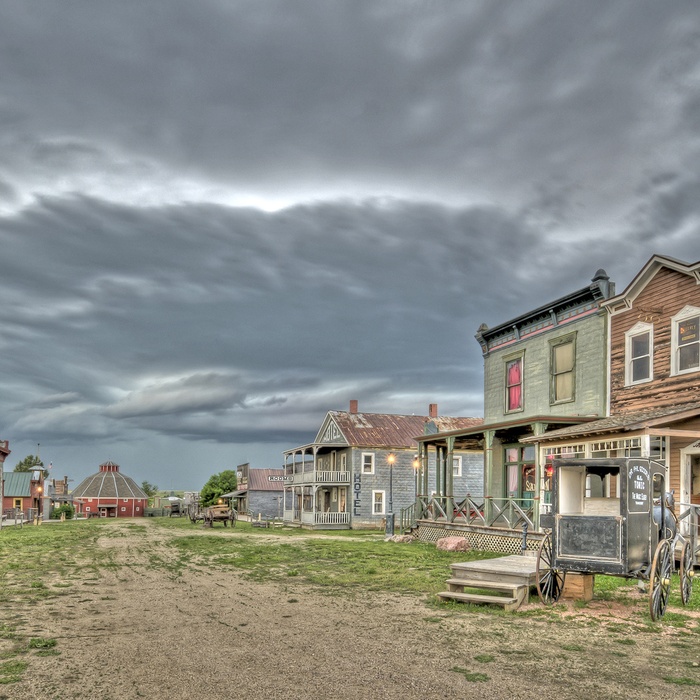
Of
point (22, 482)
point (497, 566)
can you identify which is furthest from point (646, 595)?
point (22, 482)

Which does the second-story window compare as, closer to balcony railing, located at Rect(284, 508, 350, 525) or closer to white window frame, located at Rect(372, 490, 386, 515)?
balcony railing, located at Rect(284, 508, 350, 525)

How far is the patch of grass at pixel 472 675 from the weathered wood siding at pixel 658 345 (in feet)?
47.6

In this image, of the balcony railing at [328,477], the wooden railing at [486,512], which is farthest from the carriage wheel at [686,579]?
the balcony railing at [328,477]

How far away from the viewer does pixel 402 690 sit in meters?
7.35

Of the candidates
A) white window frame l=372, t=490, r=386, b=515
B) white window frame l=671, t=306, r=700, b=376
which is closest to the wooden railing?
white window frame l=671, t=306, r=700, b=376

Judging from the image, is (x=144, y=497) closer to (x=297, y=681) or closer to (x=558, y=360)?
(x=558, y=360)

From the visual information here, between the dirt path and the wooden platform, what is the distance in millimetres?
641

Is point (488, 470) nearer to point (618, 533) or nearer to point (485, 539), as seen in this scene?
point (485, 539)

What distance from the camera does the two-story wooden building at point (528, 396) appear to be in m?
24.1

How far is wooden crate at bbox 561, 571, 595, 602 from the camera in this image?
1292 cm

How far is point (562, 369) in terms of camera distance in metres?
26.3

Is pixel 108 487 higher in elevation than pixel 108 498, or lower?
higher

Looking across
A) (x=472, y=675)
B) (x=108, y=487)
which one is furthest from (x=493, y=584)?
(x=108, y=487)

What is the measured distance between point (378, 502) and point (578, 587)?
36699 millimetres
